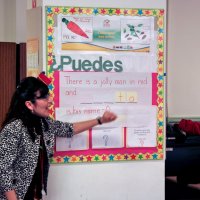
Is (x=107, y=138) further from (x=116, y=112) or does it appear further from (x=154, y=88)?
(x=154, y=88)

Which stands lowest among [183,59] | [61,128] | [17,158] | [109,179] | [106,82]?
[109,179]

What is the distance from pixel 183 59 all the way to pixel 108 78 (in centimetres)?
334

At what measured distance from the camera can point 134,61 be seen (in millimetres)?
3090

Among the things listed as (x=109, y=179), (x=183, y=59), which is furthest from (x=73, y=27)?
(x=183, y=59)

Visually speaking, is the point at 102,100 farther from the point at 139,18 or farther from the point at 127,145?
the point at 139,18

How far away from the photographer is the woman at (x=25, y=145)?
98.7 inches

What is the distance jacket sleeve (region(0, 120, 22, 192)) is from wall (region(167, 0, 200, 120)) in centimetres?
383

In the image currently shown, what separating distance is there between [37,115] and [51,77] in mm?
385

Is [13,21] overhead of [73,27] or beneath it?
overhead

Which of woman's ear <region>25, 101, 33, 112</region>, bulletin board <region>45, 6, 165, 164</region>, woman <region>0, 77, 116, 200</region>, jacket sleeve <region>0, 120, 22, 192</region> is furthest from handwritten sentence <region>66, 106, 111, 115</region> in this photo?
jacket sleeve <region>0, 120, 22, 192</region>

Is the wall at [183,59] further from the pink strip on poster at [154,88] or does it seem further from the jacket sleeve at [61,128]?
the jacket sleeve at [61,128]

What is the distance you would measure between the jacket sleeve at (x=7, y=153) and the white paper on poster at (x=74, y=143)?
509mm

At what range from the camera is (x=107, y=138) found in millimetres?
3062

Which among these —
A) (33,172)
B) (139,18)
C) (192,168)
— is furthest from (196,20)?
(33,172)
